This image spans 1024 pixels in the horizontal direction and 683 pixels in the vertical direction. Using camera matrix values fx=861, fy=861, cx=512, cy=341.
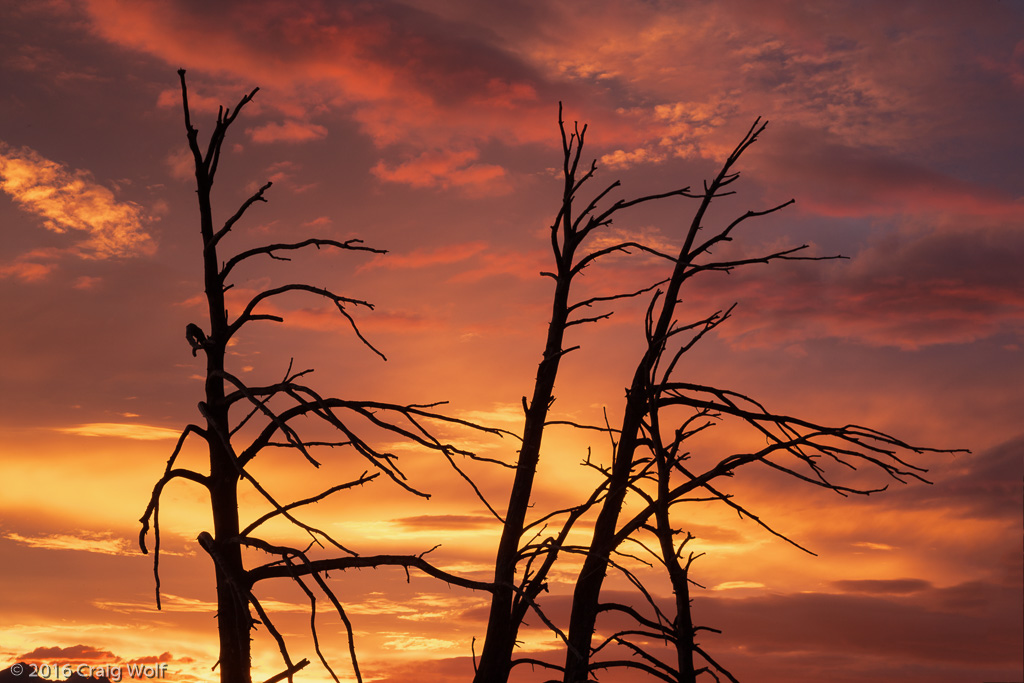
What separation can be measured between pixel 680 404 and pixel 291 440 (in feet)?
12.9

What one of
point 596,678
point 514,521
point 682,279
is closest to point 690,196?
point 682,279

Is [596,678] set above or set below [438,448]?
below

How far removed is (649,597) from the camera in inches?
280

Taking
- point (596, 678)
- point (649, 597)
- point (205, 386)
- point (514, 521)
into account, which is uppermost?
point (205, 386)

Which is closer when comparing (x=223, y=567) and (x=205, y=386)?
(x=223, y=567)

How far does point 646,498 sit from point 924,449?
2.51m

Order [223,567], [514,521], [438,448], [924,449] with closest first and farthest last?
[223,567]
[438,448]
[924,449]
[514,521]

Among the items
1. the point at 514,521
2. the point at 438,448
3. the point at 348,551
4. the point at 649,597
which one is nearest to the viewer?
the point at 348,551

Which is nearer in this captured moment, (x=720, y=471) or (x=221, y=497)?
(x=221, y=497)

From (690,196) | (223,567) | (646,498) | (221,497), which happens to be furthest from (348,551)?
(690,196)

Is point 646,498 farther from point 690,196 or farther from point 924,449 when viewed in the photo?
point 690,196

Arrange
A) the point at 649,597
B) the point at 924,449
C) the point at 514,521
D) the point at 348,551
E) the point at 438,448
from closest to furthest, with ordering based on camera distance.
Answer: the point at 348,551, the point at 438,448, the point at 649,597, the point at 924,449, the point at 514,521

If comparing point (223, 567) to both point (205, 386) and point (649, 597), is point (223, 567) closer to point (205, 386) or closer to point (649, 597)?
point (205, 386)

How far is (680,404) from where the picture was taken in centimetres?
801
